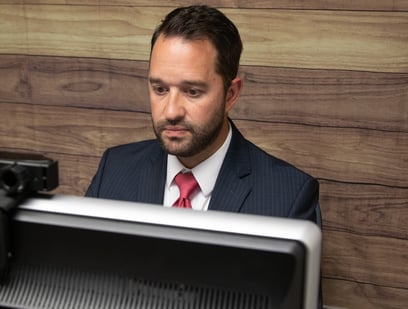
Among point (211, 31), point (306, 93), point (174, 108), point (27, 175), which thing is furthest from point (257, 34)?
point (27, 175)

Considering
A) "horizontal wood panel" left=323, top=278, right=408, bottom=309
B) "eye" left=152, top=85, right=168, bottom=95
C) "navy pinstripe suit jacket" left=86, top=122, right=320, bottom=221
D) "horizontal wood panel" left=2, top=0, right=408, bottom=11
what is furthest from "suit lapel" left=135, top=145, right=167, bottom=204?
"horizontal wood panel" left=323, top=278, right=408, bottom=309

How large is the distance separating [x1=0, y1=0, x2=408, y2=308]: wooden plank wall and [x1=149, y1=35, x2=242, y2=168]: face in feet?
1.60

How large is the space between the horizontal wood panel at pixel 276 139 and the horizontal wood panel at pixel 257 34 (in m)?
0.22

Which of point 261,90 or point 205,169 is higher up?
point 261,90

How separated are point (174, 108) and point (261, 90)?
655 millimetres

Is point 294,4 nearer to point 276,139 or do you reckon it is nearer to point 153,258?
point 276,139

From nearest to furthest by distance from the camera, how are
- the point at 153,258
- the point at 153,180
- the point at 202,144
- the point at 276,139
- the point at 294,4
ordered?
the point at 153,258 < the point at 202,144 < the point at 153,180 < the point at 294,4 < the point at 276,139

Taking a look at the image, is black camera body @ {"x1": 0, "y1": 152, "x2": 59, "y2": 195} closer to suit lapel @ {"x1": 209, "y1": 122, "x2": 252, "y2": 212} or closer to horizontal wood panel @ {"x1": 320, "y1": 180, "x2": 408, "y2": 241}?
suit lapel @ {"x1": 209, "y1": 122, "x2": 252, "y2": 212}

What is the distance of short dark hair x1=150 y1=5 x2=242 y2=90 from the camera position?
4.31 ft

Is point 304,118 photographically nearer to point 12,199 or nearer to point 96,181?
point 96,181

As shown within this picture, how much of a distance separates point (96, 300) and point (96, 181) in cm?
103

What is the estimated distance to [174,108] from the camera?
123 cm

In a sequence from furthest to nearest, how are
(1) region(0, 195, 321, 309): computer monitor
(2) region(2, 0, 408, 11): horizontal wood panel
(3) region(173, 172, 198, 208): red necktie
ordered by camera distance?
(2) region(2, 0, 408, 11): horizontal wood panel → (3) region(173, 172, 198, 208): red necktie → (1) region(0, 195, 321, 309): computer monitor

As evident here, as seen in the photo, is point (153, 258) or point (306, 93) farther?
point (306, 93)
